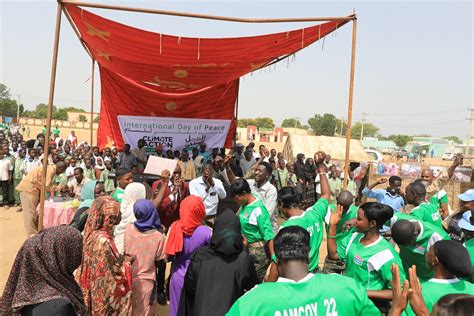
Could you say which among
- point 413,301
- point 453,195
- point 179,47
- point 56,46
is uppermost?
point 179,47

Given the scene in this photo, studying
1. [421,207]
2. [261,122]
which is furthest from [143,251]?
[261,122]

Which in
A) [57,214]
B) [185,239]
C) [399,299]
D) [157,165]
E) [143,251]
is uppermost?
[157,165]

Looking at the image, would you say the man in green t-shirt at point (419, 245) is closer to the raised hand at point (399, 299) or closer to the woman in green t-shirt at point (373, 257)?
the woman in green t-shirt at point (373, 257)

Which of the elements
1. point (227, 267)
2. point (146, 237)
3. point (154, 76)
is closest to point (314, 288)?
point (227, 267)

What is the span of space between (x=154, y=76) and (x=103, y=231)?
503 centimetres

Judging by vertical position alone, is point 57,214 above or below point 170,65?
below

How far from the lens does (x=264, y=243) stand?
3582mm

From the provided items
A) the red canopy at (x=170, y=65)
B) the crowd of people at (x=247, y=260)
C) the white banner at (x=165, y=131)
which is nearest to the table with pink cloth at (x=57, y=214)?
the crowd of people at (x=247, y=260)

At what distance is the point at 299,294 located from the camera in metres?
1.82

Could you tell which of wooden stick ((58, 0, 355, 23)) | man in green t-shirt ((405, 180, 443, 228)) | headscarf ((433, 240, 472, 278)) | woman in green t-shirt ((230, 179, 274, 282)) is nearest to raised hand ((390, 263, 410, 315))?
headscarf ((433, 240, 472, 278))

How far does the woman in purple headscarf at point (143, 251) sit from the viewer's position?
132 inches

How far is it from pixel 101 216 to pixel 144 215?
0.49 m

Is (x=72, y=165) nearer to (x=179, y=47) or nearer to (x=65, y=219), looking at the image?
(x=65, y=219)

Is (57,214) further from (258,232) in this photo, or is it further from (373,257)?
(373,257)
